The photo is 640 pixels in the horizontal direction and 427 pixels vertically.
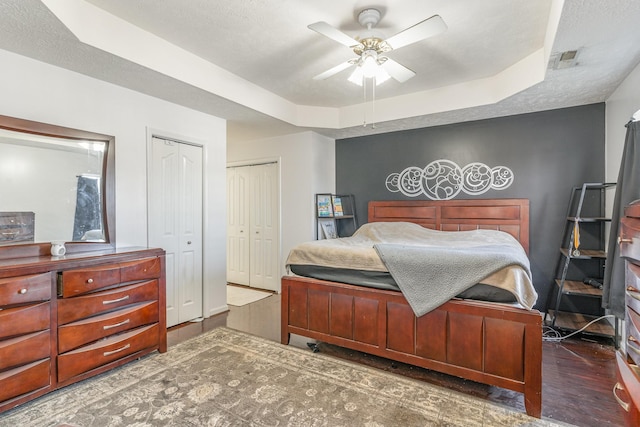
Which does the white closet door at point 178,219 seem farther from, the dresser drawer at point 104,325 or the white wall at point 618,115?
the white wall at point 618,115

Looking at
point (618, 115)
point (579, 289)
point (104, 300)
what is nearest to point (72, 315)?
point (104, 300)

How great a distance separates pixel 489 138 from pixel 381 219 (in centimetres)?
172

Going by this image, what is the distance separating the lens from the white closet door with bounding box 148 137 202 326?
3.28 m

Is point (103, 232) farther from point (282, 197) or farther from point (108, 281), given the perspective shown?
point (282, 197)

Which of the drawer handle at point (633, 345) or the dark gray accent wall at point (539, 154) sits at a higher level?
the dark gray accent wall at point (539, 154)

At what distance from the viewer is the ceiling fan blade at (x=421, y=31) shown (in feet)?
6.20

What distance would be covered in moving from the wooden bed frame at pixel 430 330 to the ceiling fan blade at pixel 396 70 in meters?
1.75

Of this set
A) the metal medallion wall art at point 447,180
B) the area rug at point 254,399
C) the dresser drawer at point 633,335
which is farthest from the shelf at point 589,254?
the dresser drawer at point 633,335

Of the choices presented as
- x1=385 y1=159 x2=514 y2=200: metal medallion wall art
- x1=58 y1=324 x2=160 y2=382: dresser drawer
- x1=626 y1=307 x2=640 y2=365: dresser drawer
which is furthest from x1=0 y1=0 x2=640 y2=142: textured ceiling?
x1=58 y1=324 x2=160 y2=382: dresser drawer

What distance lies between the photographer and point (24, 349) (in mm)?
1933

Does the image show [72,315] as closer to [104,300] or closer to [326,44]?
[104,300]

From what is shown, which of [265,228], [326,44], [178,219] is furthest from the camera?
[265,228]

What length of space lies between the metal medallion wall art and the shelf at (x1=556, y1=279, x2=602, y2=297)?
49.1 inches

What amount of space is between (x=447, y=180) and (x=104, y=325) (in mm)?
3948
